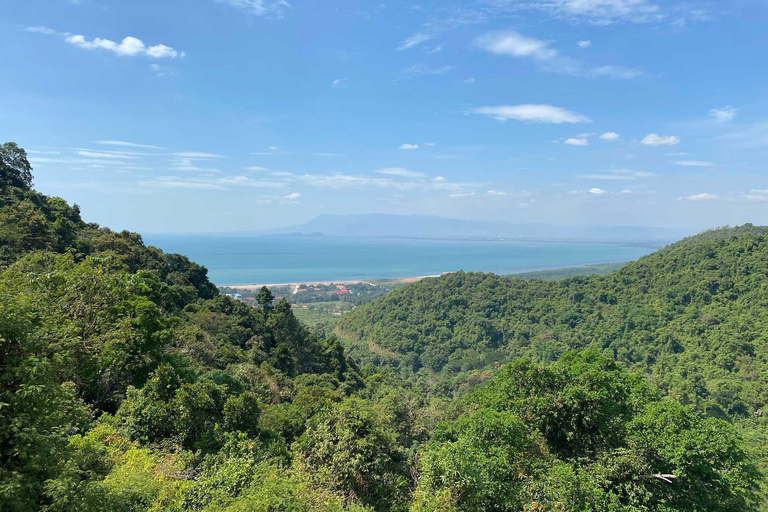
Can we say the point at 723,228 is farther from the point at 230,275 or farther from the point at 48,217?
the point at 230,275

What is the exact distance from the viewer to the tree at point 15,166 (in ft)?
96.0

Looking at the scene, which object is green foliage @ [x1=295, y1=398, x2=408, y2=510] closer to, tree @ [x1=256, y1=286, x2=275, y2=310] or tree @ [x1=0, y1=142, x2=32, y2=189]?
tree @ [x1=256, y1=286, x2=275, y2=310]

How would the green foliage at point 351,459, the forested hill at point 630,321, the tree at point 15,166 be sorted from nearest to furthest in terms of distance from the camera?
the green foliage at point 351,459 < the tree at point 15,166 < the forested hill at point 630,321

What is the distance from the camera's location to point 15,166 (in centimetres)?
3172

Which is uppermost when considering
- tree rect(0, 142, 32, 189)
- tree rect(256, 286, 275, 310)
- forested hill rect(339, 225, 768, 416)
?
tree rect(0, 142, 32, 189)

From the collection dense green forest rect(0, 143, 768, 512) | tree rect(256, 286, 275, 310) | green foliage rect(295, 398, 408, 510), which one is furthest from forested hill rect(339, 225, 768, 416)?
green foliage rect(295, 398, 408, 510)

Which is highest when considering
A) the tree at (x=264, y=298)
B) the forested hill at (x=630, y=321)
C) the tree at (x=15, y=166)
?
the tree at (x=15, y=166)

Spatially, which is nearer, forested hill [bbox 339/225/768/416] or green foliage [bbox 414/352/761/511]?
green foliage [bbox 414/352/761/511]

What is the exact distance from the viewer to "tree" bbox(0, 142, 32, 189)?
2927 cm

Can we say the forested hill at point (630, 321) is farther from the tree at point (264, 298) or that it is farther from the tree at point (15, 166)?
the tree at point (15, 166)

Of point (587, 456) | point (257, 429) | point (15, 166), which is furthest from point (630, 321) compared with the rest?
point (15, 166)

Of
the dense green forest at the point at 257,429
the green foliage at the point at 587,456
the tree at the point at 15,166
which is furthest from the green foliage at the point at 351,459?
the tree at the point at 15,166

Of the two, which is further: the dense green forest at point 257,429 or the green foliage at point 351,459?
the green foliage at point 351,459

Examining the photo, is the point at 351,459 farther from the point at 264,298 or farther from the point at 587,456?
the point at 264,298
